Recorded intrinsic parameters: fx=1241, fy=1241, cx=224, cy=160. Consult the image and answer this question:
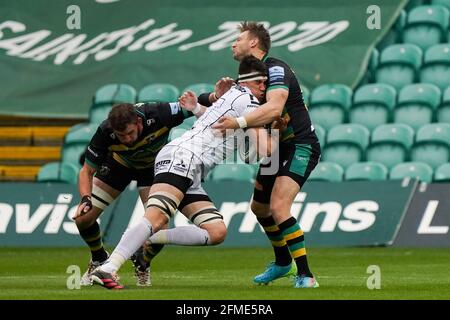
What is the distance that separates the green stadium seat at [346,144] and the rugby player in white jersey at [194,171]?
26.7ft

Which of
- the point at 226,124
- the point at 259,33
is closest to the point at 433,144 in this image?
the point at 259,33

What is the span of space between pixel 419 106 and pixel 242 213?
12.8ft

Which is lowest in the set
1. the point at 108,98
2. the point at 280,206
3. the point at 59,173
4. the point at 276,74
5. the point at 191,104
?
the point at 59,173

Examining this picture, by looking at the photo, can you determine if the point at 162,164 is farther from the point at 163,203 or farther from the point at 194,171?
the point at 163,203

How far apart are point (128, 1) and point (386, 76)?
4379 millimetres

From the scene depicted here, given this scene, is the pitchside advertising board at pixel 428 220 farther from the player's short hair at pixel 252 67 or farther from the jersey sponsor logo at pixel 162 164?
the jersey sponsor logo at pixel 162 164

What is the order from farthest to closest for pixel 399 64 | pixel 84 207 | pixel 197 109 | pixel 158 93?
pixel 399 64
pixel 158 93
pixel 197 109
pixel 84 207

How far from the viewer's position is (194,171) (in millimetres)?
9984

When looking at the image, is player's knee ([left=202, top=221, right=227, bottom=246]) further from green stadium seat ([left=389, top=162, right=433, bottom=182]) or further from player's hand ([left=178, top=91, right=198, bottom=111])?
green stadium seat ([left=389, top=162, right=433, bottom=182])

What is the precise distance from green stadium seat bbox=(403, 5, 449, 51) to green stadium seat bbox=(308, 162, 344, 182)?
3.55 metres

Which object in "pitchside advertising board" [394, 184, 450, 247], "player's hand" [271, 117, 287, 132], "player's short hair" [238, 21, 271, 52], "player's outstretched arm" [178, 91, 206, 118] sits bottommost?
"pitchside advertising board" [394, 184, 450, 247]

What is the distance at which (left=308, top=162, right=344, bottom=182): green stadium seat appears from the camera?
17.7 meters

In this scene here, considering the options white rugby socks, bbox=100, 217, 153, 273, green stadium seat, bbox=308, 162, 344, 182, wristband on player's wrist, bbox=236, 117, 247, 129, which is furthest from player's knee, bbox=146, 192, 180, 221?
green stadium seat, bbox=308, 162, 344, 182
